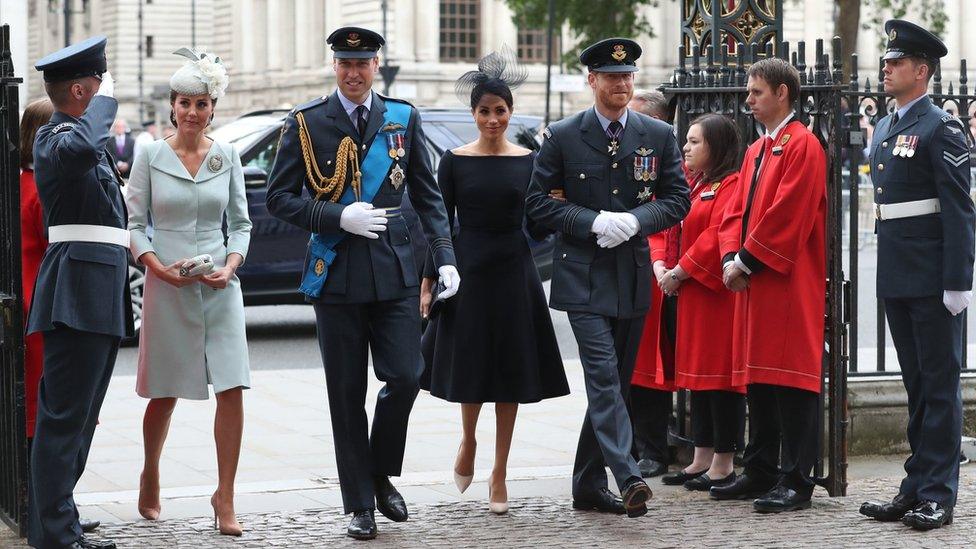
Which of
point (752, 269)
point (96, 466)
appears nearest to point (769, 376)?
point (752, 269)

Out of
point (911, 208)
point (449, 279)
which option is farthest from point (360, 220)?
point (911, 208)

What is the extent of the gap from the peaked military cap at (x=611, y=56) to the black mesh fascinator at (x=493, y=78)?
30cm

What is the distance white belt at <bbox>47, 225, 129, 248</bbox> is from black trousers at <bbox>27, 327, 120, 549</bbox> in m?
0.32

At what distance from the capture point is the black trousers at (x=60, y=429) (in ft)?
19.1

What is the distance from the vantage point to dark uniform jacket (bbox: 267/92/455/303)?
639cm

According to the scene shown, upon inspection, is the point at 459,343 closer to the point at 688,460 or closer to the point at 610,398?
the point at 610,398

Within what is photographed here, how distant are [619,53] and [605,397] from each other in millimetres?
1371

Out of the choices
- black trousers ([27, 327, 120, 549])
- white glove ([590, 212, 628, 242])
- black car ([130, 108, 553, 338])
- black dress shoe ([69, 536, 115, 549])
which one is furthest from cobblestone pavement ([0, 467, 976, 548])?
black car ([130, 108, 553, 338])

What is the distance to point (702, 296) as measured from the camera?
7375 millimetres

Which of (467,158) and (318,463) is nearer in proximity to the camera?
(467,158)

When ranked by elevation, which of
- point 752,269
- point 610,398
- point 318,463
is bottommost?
point 318,463

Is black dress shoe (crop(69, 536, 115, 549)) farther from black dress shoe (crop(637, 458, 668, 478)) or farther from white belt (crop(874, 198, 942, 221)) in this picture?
white belt (crop(874, 198, 942, 221))

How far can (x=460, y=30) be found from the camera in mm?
71375

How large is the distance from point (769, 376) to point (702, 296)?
0.60 meters
